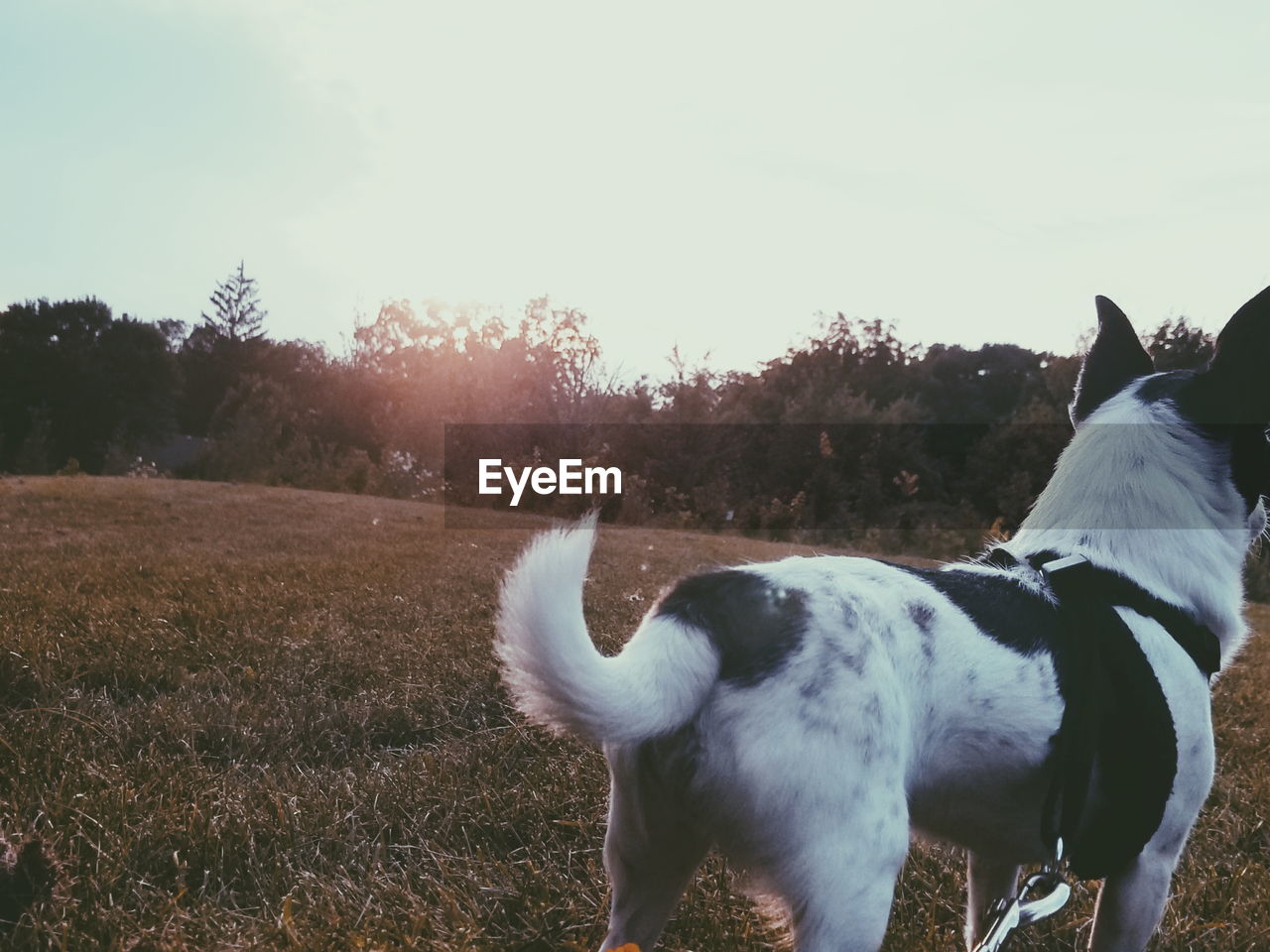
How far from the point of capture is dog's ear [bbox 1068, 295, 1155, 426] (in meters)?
2.42

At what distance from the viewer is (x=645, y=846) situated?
172cm

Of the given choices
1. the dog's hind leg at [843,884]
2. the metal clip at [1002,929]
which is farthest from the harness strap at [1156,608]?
the dog's hind leg at [843,884]

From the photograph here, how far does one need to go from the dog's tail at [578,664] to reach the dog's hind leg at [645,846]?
176 millimetres

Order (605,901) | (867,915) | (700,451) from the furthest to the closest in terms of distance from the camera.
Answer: (700,451)
(605,901)
(867,915)

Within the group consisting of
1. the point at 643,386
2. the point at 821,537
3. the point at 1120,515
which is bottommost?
the point at 821,537

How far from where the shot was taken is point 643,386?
68.5ft

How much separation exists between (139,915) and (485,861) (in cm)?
87

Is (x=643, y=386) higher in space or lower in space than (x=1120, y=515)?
higher

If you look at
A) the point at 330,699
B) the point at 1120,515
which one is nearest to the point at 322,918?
the point at 330,699

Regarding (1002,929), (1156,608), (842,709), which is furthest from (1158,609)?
(842,709)

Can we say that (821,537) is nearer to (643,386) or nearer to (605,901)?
(643,386)

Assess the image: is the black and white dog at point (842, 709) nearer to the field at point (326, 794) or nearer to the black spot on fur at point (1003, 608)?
the black spot on fur at point (1003, 608)

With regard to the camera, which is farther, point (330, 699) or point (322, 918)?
point (330, 699)

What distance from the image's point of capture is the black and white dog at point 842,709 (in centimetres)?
145
